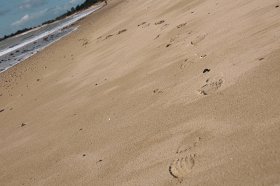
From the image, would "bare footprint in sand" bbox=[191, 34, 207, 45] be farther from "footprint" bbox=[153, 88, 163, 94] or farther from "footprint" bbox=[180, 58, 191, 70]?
"footprint" bbox=[153, 88, 163, 94]

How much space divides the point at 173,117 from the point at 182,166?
1.04m

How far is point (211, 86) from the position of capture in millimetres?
4445

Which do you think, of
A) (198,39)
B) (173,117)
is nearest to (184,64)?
(198,39)

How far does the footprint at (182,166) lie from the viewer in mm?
3128

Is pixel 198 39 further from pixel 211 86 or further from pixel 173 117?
pixel 173 117

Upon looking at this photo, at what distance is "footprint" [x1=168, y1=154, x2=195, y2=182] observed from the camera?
3128mm

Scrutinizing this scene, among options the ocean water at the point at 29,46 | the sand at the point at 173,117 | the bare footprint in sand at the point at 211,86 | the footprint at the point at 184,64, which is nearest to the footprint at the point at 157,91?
the sand at the point at 173,117

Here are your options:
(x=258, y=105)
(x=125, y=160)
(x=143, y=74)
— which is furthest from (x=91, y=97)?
(x=258, y=105)

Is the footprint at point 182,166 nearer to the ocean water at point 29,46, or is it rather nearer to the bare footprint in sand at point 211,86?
the bare footprint in sand at point 211,86

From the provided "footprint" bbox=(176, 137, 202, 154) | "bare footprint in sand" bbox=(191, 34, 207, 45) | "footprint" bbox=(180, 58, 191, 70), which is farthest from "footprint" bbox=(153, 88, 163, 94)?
"footprint" bbox=(176, 137, 202, 154)

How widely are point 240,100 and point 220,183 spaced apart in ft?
4.00

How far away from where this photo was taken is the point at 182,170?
3.17m

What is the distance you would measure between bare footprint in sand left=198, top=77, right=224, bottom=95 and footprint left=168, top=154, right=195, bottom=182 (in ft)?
3.93

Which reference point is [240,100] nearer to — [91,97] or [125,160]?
[125,160]
